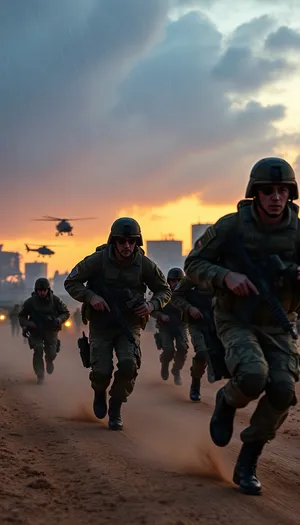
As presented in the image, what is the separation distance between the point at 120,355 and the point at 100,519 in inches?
143

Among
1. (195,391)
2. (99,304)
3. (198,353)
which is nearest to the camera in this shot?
(99,304)

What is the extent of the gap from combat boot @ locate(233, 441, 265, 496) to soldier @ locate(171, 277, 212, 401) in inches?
194

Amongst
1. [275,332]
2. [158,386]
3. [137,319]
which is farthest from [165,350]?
[275,332]

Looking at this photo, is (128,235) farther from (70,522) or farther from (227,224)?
(70,522)

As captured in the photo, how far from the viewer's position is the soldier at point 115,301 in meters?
7.54

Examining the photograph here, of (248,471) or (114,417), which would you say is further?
(114,417)

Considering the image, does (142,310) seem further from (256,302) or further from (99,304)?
(256,302)

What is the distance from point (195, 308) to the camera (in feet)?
31.4

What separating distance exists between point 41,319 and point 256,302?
9.14 metres

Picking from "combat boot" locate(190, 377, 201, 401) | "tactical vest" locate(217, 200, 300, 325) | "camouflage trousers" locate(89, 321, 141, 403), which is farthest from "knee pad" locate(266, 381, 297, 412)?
"combat boot" locate(190, 377, 201, 401)

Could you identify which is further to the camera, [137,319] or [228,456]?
[137,319]

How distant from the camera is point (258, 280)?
4.74 metres

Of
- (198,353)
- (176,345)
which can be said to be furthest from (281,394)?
(176,345)

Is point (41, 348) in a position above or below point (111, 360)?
below
